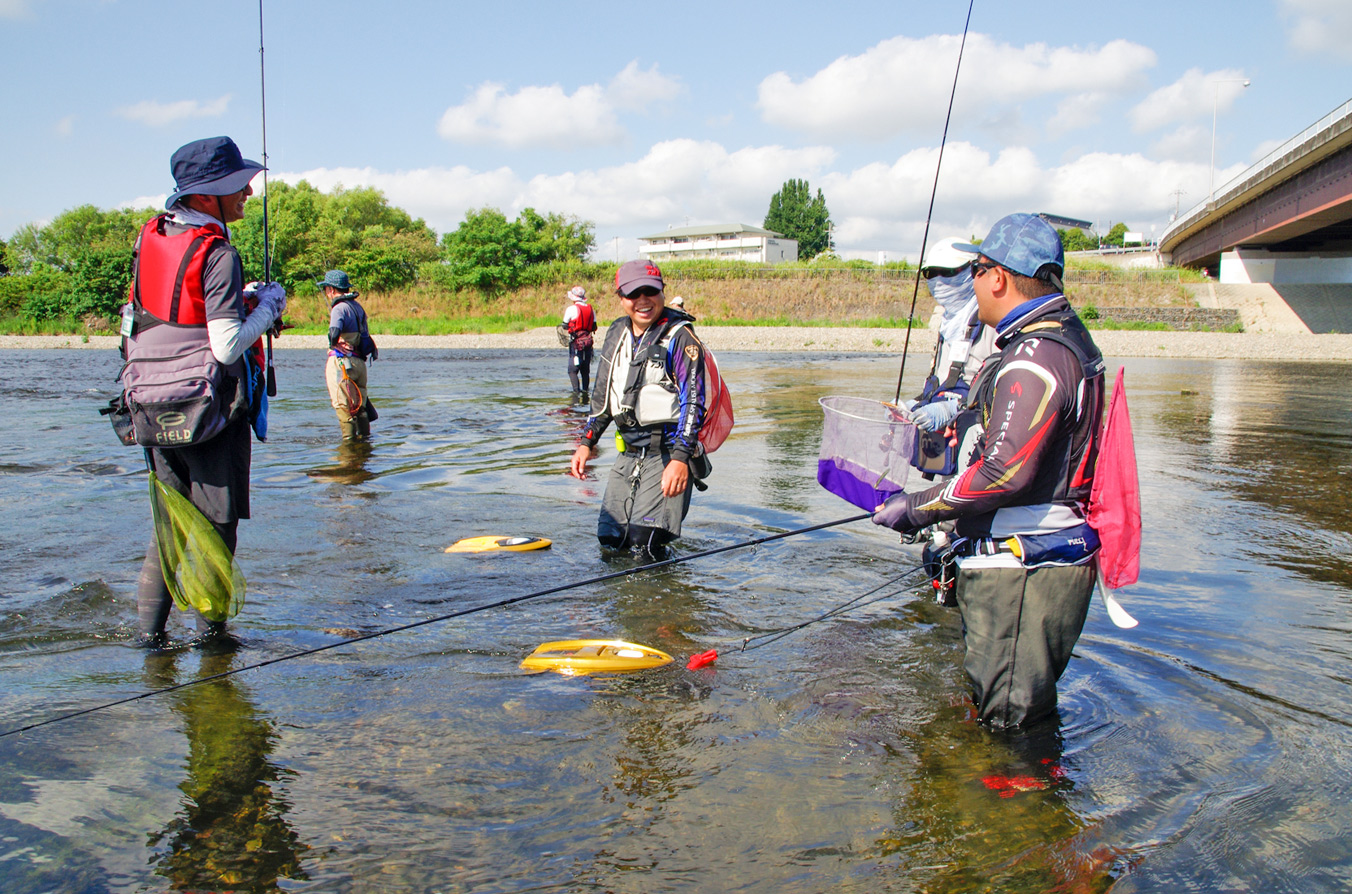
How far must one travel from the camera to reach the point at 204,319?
3.75m

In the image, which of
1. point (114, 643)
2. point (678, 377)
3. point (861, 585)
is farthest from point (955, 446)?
point (114, 643)

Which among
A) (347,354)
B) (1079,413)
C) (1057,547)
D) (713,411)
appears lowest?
(1057,547)

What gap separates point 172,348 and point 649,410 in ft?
8.34

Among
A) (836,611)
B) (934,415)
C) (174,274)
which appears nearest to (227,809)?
(174,274)

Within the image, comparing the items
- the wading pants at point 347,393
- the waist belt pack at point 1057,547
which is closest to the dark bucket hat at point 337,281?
the wading pants at point 347,393

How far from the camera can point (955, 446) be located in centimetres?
452

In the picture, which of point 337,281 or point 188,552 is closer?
point 188,552

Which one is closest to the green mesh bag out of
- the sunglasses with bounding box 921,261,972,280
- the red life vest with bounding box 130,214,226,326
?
the red life vest with bounding box 130,214,226,326

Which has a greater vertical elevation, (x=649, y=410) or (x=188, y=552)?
(x=649, y=410)

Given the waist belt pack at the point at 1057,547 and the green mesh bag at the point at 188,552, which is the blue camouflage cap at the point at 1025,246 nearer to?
the waist belt pack at the point at 1057,547

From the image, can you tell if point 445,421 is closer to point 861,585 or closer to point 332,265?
point 861,585

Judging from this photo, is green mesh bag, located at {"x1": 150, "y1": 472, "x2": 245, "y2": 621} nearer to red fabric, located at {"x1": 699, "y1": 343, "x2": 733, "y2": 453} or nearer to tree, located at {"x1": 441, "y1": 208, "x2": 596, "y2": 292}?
red fabric, located at {"x1": 699, "y1": 343, "x2": 733, "y2": 453}

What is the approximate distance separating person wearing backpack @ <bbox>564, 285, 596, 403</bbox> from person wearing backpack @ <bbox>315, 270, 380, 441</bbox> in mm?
5524

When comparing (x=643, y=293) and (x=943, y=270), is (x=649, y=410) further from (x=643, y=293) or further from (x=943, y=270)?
(x=943, y=270)
